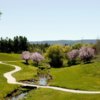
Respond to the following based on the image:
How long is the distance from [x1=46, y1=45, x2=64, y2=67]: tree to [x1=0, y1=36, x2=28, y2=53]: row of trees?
1953 inches

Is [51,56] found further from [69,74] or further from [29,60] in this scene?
[69,74]

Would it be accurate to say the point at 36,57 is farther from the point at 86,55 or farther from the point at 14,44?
the point at 14,44

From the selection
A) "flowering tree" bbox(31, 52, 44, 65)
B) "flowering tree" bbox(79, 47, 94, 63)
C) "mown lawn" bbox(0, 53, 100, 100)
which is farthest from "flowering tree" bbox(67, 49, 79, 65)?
"mown lawn" bbox(0, 53, 100, 100)

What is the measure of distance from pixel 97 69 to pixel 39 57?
4957cm

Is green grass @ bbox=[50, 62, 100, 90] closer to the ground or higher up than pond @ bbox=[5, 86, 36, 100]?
higher up

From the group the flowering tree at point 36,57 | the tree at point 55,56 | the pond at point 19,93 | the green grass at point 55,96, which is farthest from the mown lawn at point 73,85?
the tree at point 55,56

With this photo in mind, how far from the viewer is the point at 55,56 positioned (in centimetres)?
13225

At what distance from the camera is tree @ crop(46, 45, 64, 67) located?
131 m

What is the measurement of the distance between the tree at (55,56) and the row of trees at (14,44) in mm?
49616

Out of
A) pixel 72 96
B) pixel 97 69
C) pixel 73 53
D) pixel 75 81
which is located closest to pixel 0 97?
pixel 72 96

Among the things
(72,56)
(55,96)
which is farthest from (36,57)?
(55,96)

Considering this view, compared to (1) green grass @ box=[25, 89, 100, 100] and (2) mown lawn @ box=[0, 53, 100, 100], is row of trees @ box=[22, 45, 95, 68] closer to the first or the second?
(2) mown lawn @ box=[0, 53, 100, 100]

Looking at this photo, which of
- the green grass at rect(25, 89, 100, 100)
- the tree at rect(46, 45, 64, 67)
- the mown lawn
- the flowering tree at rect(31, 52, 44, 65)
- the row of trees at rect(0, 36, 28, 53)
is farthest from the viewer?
the row of trees at rect(0, 36, 28, 53)

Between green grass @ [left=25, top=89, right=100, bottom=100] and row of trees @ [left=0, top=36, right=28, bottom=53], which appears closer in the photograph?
green grass @ [left=25, top=89, right=100, bottom=100]
